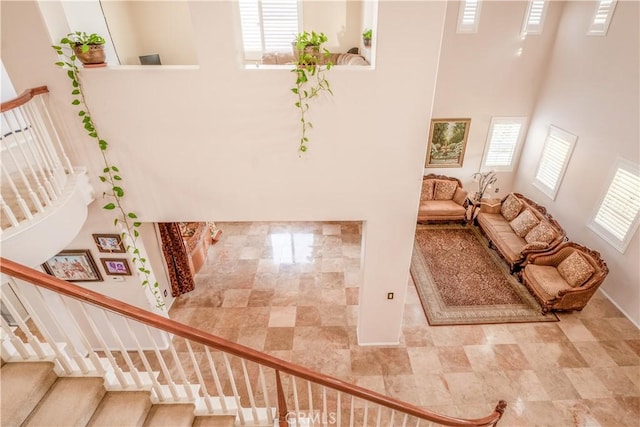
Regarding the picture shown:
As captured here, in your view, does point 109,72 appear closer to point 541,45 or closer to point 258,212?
point 258,212

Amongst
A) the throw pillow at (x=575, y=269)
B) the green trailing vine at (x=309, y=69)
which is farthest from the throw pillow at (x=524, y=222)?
the green trailing vine at (x=309, y=69)

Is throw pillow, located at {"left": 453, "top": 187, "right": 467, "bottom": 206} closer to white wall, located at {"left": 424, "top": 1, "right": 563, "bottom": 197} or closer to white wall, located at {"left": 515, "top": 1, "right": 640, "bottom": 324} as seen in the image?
white wall, located at {"left": 424, "top": 1, "right": 563, "bottom": 197}

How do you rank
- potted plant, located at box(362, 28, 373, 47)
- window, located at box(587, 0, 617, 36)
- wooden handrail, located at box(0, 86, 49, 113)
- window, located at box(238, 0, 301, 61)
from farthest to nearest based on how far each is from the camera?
window, located at box(238, 0, 301, 61)
window, located at box(587, 0, 617, 36)
potted plant, located at box(362, 28, 373, 47)
wooden handrail, located at box(0, 86, 49, 113)

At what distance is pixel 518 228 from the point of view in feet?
25.5

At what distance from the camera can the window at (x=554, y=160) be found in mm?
7445

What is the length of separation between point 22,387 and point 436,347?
5266 millimetres

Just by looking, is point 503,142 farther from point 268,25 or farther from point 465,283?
point 268,25

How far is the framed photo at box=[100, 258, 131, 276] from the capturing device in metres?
4.88

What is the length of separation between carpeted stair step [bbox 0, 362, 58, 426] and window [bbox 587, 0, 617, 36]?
954 cm

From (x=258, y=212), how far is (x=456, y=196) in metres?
6.43

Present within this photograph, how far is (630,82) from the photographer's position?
5.98 m

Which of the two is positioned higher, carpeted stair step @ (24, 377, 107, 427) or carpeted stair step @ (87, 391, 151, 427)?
carpeted stair step @ (24, 377, 107, 427)

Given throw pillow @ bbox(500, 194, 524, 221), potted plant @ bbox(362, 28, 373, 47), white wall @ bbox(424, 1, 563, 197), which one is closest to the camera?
potted plant @ bbox(362, 28, 373, 47)

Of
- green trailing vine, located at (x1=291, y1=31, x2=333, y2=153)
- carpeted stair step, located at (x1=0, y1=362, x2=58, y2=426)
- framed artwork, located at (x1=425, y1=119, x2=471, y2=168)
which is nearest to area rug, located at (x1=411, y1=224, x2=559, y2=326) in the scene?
framed artwork, located at (x1=425, y1=119, x2=471, y2=168)
